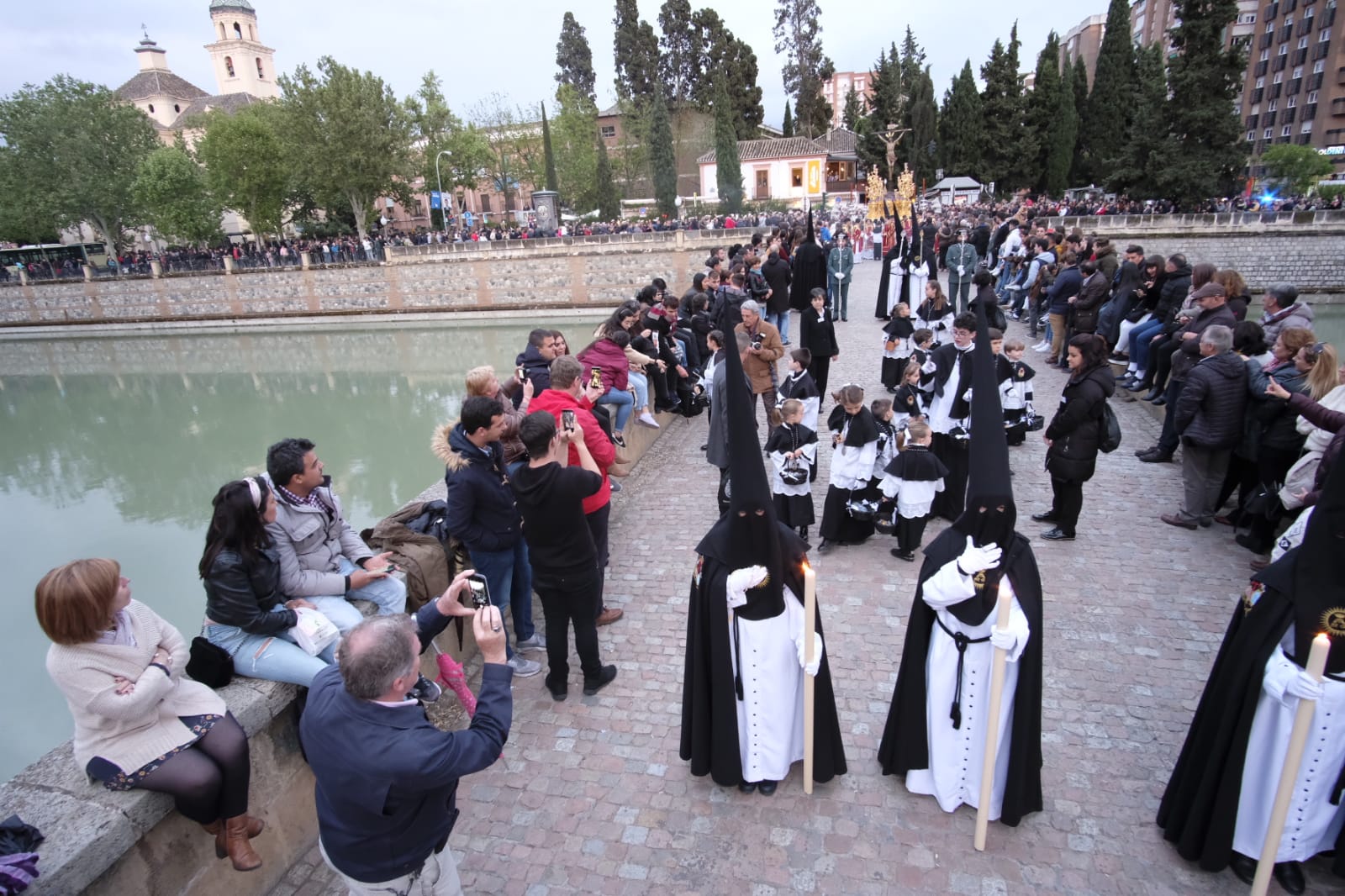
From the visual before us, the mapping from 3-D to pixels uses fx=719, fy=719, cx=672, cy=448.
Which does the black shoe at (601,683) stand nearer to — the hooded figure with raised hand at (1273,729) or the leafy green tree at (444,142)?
the hooded figure with raised hand at (1273,729)

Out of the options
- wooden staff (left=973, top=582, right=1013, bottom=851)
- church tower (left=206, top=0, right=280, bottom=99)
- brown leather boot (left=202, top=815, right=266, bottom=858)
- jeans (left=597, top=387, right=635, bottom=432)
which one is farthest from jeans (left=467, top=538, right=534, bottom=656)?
church tower (left=206, top=0, right=280, bottom=99)

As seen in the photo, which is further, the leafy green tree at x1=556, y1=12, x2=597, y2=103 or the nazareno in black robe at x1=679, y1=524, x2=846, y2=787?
the leafy green tree at x1=556, y1=12, x2=597, y2=103

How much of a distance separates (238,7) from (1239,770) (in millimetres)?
85046

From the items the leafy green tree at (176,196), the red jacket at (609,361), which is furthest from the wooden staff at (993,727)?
the leafy green tree at (176,196)

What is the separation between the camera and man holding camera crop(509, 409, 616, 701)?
13.1 ft

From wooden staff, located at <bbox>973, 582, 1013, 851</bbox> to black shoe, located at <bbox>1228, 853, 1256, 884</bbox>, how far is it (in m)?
0.99

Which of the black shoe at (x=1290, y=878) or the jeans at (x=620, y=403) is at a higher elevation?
the jeans at (x=620, y=403)

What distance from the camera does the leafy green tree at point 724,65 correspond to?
176 ft

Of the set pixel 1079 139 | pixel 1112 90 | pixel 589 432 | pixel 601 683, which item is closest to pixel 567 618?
pixel 601 683

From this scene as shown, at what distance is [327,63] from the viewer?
37.9m

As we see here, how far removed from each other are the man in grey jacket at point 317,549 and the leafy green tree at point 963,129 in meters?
46.5

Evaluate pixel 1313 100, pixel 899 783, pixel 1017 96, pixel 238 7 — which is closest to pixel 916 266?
pixel 899 783

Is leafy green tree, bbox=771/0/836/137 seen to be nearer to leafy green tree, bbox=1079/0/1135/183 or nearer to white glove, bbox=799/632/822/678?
leafy green tree, bbox=1079/0/1135/183

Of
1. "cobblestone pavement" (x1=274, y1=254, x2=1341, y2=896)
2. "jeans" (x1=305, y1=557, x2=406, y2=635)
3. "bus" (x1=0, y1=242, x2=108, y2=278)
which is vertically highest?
"bus" (x1=0, y1=242, x2=108, y2=278)
